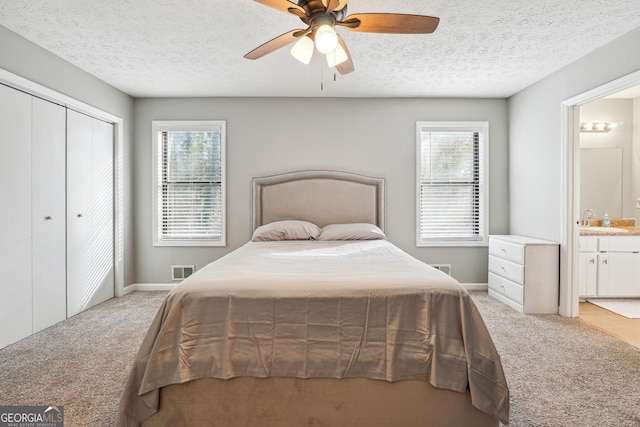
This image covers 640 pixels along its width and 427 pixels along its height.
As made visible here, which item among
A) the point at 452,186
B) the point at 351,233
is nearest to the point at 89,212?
the point at 351,233

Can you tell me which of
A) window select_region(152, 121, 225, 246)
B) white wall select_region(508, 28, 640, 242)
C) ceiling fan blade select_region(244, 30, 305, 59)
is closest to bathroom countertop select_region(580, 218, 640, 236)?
white wall select_region(508, 28, 640, 242)

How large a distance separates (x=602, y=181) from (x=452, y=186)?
1.93 meters

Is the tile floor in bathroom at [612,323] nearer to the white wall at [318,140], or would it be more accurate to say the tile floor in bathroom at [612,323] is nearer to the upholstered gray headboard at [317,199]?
the white wall at [318,140]

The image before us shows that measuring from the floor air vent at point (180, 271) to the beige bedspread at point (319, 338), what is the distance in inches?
115

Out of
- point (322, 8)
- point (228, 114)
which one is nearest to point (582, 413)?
point (322, 8)

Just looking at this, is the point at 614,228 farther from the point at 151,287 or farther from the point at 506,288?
the point at 151,287

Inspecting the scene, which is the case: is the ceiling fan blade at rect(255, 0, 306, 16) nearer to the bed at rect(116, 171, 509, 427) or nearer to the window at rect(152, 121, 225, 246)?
the bed at rect(116, 171, 509, 427)

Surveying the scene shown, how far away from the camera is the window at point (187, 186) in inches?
176

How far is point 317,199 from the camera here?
4.36 metres

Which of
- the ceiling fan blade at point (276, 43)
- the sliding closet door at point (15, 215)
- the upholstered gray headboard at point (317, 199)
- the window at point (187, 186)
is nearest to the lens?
the ceiling fan blade at point (276, 43)

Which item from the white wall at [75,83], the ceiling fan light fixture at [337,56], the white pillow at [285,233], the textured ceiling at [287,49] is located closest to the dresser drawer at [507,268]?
the textured ceiling at [287,49]

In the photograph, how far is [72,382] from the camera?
7.14ft

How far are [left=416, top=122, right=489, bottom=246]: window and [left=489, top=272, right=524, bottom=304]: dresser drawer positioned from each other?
53 cm

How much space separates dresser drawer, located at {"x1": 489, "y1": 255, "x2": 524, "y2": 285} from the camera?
11.8 feet
